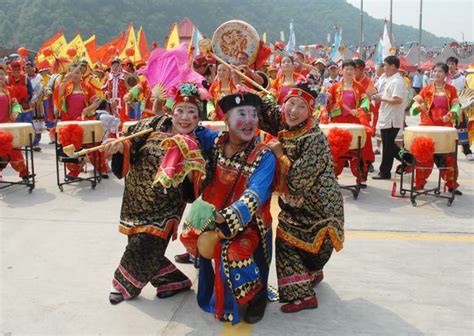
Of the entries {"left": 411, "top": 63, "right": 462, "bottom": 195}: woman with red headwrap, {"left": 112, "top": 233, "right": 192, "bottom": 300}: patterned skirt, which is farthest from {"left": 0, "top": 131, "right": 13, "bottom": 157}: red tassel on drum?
{"left": 411, "top": 63, "right": 462, "bottom": 195}: woman with red headwrap

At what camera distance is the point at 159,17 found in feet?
224

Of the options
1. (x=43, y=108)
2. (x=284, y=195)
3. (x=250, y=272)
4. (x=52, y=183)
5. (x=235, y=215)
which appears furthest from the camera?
(x=43, y=108)

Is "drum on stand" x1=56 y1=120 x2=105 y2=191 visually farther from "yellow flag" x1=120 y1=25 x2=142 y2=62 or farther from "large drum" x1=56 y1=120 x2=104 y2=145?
"yellow flag" x1=120 y1=25 x2=142 y2=62

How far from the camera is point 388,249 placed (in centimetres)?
436

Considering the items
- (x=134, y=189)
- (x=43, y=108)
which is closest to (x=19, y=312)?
(x=134, y=189)

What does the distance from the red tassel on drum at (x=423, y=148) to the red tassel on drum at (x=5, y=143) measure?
15.4ft

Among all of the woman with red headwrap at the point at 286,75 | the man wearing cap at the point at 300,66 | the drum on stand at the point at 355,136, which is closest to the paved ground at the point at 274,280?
the drum on stand at the point at 355,136

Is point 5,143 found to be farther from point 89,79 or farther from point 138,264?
point 138,264

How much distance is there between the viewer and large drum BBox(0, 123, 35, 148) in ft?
20.2

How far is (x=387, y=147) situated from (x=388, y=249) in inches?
127

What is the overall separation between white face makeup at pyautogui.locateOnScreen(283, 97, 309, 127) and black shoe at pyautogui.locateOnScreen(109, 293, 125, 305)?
1568 mm

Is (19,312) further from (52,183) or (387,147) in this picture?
(387,147)

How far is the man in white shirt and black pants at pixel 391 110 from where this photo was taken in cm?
707

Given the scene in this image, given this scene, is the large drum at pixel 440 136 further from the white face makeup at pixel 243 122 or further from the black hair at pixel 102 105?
the black hair at pixel 102 105
